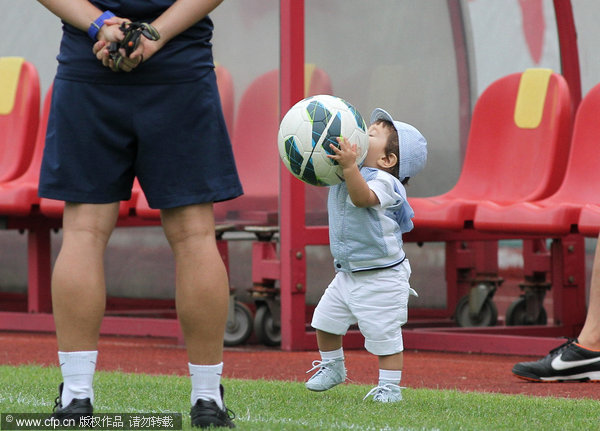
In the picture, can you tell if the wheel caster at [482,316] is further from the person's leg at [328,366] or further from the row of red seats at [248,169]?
the person's leg at [328,366]

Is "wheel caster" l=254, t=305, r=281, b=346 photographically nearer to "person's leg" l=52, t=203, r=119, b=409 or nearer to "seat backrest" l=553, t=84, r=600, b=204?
"seat backrest" l=553, t=84, r=600, b=204

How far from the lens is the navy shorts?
10.7ft

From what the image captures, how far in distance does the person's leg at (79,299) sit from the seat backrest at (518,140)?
13.2 ft

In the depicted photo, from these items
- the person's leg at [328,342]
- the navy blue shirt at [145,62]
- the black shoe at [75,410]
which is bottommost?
the black shoe at [75,410]

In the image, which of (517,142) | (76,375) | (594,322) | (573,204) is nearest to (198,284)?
(76,375)

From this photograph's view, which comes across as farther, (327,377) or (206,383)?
(327,377)

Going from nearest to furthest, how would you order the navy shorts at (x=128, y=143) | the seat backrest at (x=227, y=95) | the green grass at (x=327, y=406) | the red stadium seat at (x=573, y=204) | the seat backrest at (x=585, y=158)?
the navy shorts at (x=128, y=143) → the green grass at (x=327, y=406) → the red stadium seat at (x=573, y=204) → the seat backrest at (x=585, y=158) → the seat backrest at (x=227, y=95)

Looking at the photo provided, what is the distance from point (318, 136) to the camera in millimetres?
3996

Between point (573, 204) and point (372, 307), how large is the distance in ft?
7.53

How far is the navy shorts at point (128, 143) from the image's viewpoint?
325 cm

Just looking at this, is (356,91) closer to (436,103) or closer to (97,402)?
(436,103)

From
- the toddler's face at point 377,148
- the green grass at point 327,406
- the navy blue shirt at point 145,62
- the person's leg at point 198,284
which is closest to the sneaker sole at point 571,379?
the green grass at point 327,406

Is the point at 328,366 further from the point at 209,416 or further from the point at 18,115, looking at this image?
the point at 18,115

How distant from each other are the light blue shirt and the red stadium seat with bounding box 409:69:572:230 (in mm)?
2415
